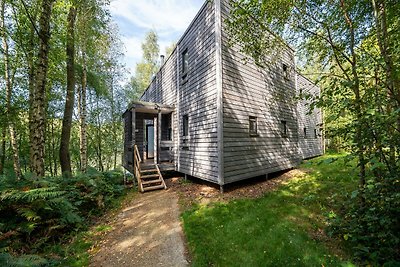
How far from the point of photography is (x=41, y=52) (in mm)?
5418

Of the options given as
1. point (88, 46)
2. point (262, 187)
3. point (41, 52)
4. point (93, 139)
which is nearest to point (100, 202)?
point (41, 52)

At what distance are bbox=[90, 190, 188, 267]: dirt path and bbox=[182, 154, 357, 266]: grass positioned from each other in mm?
329

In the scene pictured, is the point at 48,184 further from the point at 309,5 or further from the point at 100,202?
the point at 309,5

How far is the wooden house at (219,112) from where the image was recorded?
6.77 meters

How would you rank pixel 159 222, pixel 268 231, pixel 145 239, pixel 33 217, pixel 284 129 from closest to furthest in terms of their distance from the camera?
1. pixel 33 217
2. pixel 268 231
3. pixel 145 239
4. pixel 159 222
5. pixel 284 129

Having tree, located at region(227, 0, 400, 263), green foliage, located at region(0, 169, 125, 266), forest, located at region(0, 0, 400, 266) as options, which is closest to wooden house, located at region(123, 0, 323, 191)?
forest, located at region(0, 0, 400, 266)

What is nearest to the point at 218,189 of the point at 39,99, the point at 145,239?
the point at 145,239

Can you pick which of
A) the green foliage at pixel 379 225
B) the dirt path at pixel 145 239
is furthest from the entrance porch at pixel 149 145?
the green foliage at pixel 379 225

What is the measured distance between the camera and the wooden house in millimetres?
6770

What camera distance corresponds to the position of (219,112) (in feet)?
21.6

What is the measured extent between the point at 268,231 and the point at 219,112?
395cm

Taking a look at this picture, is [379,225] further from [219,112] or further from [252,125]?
[252,125]

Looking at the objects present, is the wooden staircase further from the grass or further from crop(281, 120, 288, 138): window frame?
crop(281, 120, 288, 138): window frame

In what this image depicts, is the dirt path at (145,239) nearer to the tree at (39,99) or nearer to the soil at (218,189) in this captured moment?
the soil at (218,189)
